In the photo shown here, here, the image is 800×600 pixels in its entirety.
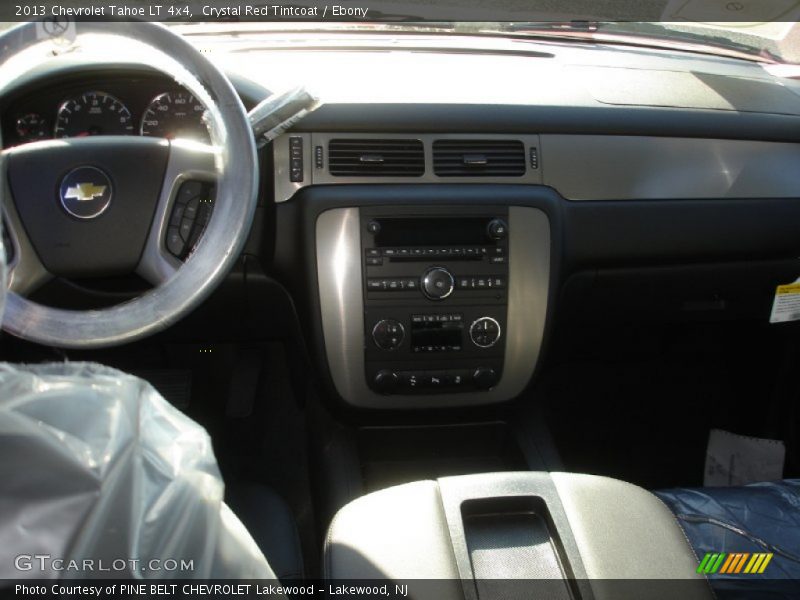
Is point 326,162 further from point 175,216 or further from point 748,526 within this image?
point 748,526

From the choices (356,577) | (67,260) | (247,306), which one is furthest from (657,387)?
(67,260)

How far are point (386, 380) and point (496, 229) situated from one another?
49 cm

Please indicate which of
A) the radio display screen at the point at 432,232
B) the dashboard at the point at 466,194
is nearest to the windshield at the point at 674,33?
the dashboard at the point at 466,194

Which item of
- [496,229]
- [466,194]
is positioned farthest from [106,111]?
[496,229]

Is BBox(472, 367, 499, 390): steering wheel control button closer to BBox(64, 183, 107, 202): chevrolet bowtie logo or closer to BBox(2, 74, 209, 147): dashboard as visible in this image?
BBox(2, 74, 209, 147): dashboard

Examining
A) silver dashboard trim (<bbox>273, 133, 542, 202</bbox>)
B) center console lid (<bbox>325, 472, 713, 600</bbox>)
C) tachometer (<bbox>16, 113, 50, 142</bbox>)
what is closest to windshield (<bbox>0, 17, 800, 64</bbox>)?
silver dashboard trim (<bbox>273, 133, 542, 202</bbox>)

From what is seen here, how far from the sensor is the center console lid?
125 centimetres

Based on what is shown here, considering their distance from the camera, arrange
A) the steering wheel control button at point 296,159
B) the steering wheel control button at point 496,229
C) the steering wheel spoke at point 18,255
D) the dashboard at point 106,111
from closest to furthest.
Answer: the steering wheel spoke at point 18,255 < the dashboard at point 106,111 < the steering wheel control button at point 296,159 < the steering wheel control button at point 496,229

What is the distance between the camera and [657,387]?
2.83 m

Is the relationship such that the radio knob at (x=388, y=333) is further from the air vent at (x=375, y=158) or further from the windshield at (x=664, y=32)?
the windshield at (x=664, y=32)

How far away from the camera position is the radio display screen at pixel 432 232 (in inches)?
78.2

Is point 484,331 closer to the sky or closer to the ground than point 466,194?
closer to the ground

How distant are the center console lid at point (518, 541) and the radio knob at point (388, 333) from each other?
0.65m

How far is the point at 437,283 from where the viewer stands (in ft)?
6.64
